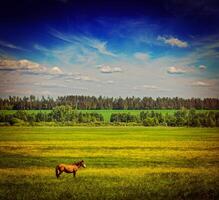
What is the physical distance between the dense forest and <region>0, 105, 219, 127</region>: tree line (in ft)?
5.77

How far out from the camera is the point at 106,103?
101188mm

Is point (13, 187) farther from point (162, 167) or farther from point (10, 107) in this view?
point (10, 107)

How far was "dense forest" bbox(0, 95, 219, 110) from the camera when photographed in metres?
74.4

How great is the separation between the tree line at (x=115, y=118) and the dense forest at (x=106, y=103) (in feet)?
5.77

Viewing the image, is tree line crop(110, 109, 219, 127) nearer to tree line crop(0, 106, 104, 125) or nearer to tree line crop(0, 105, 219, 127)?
tree line crop(0, 105, 219, 127)

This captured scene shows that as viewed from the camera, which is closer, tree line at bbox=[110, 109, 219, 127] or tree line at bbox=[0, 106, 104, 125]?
tree line at bbox=[110, 109, 219, 127]

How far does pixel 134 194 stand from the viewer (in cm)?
1295

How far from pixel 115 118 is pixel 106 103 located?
14532mm

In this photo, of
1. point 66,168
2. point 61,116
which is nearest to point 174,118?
point 61,116

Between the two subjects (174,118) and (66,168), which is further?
(174,118)

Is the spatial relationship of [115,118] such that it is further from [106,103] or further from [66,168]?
[66,168]

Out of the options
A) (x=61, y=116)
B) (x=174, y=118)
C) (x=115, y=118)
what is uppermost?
(x=174, y=118)

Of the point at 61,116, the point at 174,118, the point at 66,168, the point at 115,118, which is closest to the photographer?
the point at 66,168

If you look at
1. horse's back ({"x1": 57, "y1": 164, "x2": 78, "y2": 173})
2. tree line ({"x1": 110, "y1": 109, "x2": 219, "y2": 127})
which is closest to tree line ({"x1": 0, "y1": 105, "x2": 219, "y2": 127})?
tree line ({"x1": 110, "y1": 109, "x2": 219, "y2": 127})
